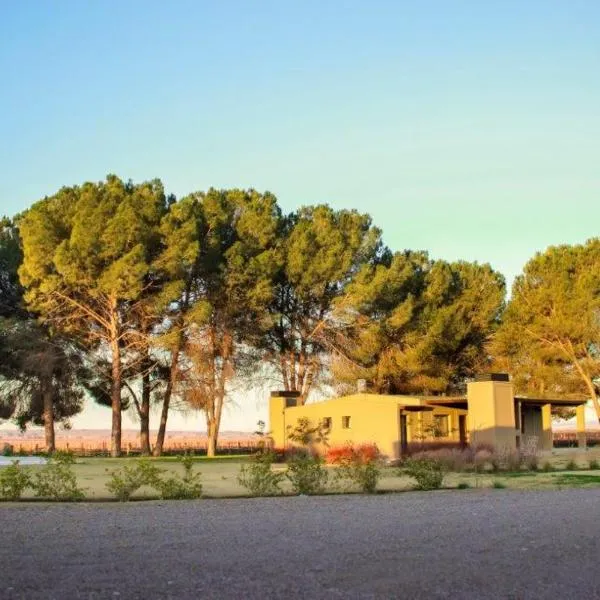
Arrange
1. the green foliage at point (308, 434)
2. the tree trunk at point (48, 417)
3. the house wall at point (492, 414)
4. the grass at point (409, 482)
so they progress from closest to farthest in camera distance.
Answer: the grass at point (409, 482) → the house wall at point (492, 414) → the green foliage at point (308, 434) → the tree trunk at point (48, 417)

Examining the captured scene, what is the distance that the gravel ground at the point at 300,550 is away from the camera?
569 cm

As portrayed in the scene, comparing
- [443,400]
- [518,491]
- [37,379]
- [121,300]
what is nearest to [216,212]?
[121,300]

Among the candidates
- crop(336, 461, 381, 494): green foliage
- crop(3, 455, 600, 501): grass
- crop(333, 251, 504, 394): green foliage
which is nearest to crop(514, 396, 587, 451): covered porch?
crop(333, 251, 504, 394): green foliage

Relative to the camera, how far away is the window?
29.4 metres

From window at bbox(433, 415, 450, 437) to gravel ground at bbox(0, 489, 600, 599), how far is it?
17273 mm

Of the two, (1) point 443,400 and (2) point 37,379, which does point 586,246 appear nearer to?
(1) point 443,400

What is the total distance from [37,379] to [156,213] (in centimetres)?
928

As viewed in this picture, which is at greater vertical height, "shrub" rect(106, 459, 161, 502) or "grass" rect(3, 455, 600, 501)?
"shrub" rect(106, 459, 161, 502)

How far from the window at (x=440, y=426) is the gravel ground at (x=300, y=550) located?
17273mm

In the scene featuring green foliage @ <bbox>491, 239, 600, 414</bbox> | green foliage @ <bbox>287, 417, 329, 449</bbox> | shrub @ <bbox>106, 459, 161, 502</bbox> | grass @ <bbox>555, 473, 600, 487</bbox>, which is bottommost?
grass @ <bbox>555, 473, 600, 487</bbox>

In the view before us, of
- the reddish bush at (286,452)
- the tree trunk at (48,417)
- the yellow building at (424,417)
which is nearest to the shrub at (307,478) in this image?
the yellow building at (424,417)

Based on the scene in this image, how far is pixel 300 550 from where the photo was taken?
24.6 feet

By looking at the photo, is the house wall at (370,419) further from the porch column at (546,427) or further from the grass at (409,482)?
the grass at (409,482)

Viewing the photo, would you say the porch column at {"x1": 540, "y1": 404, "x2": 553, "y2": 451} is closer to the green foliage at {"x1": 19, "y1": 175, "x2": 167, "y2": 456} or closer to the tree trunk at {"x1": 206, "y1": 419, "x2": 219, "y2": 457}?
the tree trunk at {"x1": 206, "y1": 419, "x2": 219, "y2": 457}
